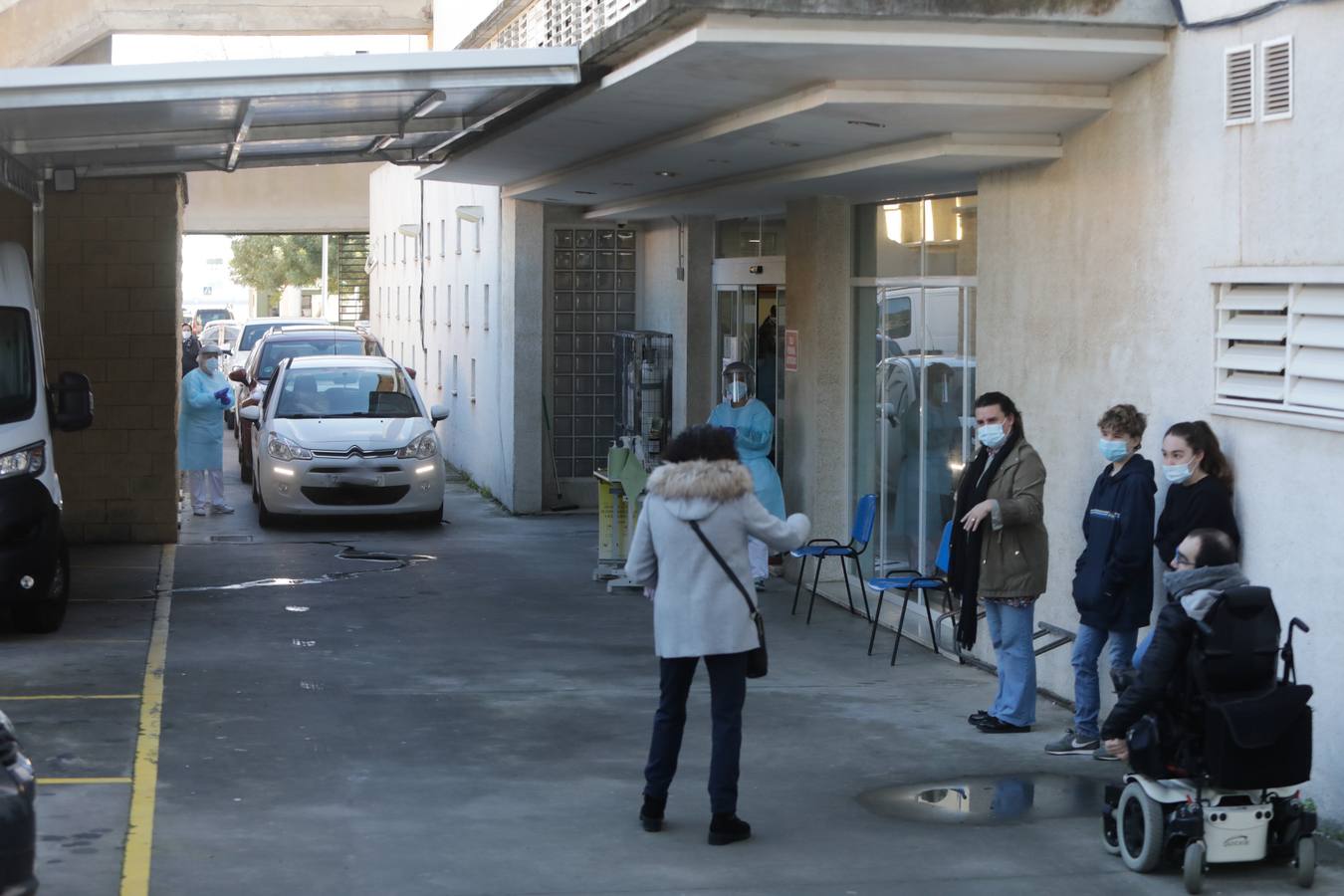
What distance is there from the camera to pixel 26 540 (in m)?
11.2

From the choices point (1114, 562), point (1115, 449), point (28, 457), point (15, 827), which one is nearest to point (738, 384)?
point (28, 457)

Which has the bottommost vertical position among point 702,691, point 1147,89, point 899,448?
point 702,691

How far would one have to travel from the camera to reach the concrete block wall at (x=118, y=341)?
53.1ft

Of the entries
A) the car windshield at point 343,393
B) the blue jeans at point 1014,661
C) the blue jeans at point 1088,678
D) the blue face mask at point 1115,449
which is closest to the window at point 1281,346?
the blue face mask at point 1115,449

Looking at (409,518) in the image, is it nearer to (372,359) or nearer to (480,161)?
(372,359)

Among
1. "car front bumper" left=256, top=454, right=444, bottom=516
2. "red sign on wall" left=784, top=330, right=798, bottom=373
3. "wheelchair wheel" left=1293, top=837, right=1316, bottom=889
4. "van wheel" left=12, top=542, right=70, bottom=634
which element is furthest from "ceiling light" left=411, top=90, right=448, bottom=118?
"wheelchair wheel" left=1293, top=837, right=1316, bottom=889

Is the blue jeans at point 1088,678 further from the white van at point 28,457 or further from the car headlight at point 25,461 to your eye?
the car headlight at point 25,461

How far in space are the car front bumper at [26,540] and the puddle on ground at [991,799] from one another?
5.82m

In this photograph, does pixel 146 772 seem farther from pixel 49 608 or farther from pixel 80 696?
pixel 49 608

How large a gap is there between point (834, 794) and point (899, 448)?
534cm

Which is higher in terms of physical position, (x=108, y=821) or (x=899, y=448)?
(x=899, y=448)

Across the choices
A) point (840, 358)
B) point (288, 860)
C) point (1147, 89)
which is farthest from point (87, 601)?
point (1147, 89)

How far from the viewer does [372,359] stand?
1961 cm

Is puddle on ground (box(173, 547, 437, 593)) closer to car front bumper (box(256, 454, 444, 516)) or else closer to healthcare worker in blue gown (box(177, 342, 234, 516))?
car front bumper (box(256, 454, 444, 516))
